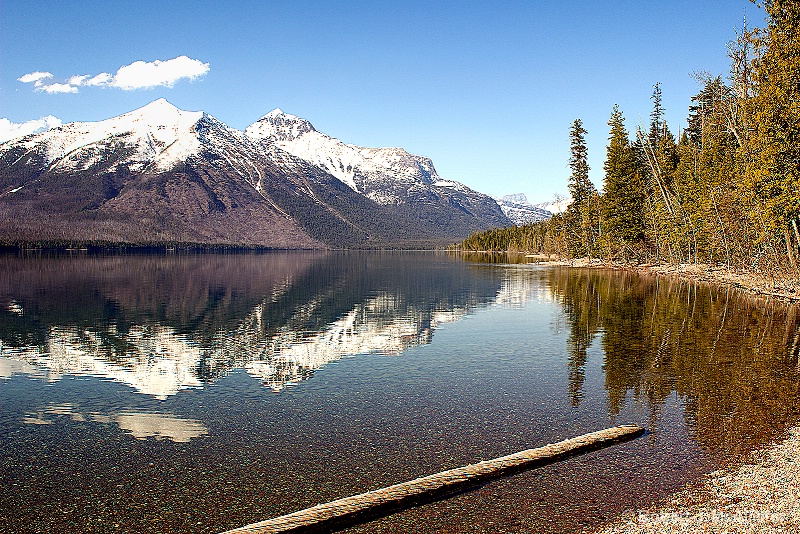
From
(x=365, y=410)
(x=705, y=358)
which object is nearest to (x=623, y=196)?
(x=705, y=358)

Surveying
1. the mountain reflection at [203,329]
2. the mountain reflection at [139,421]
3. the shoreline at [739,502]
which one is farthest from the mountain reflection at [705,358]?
the mountain reflection at [139,421]

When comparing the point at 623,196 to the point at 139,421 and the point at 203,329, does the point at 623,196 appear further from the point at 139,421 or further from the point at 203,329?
the point at 139,421

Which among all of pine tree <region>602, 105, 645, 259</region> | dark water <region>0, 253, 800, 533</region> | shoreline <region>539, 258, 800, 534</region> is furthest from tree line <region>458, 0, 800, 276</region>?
shoreline <region>539, 258, 800, 534</region>

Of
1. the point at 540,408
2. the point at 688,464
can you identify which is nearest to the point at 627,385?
the point at 540,408

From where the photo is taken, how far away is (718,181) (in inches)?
2576

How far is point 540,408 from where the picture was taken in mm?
18656

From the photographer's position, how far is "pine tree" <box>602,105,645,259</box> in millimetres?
99938

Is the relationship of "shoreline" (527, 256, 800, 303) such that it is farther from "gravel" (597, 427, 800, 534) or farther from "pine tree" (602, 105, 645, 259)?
"gravel" (597, 427, 800, 534)

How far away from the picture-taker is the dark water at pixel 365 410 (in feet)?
39.6

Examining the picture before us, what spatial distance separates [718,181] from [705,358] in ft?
153

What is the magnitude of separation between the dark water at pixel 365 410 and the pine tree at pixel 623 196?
62596mm

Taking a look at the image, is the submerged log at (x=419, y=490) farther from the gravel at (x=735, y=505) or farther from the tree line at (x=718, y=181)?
the tree line at (x=718, y=181)

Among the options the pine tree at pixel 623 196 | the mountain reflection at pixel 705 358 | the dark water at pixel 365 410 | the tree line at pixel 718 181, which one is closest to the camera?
the dark water at pixel 365 410

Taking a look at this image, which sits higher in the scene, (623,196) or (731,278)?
(623,196)
